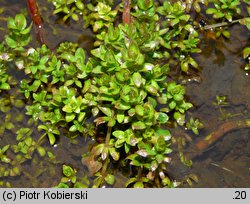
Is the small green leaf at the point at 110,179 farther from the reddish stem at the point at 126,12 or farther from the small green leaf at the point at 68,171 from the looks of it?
the reddish stem at the point at 126,12

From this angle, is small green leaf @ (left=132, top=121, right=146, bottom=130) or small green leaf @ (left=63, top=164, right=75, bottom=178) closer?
small green leaf @ (left=132, top=121, right=146, bottom=130)

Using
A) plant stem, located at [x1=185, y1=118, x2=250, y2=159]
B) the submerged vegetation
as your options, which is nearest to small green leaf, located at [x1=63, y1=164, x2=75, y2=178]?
the submerged vegetation

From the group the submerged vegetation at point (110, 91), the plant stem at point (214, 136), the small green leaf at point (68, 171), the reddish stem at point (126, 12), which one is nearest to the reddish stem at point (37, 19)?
the submerged vegetation at point (110, 91)

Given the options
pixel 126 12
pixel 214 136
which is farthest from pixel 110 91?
pixel 214 136

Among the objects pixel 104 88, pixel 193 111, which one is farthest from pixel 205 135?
pixel 104 88

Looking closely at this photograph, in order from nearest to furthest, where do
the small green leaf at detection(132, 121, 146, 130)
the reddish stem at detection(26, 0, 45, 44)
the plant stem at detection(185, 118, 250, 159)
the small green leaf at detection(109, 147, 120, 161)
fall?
1. the small green leaf at detection(132, 121, 146, 130)
2. the small green leaf at detection(109, 147, 120, 161)
3. the plant stem at detection(185, 118, 250, 159)
4. the reddish stem at detection(26, 0, 45, 44)

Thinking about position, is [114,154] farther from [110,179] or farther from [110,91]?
[110,91]

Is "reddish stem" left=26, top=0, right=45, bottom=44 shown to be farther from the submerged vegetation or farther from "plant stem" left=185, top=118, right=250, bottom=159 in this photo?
"plant stem" left=185, top=118, right=250, bottom=159

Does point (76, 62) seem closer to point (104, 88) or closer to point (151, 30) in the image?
point (104, 88)

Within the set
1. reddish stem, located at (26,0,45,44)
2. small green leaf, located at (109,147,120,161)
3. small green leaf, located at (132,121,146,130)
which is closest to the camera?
small green leaf, located at (132,121,146,130)
